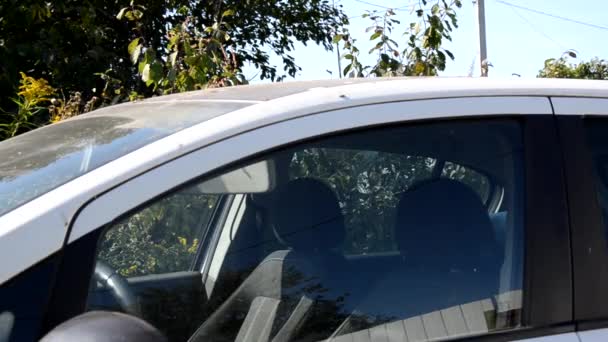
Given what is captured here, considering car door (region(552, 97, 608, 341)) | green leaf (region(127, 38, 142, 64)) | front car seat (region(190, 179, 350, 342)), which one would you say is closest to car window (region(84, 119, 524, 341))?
front car seat (region(190, 179, 350, 342))

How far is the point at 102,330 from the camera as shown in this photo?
1.49 m

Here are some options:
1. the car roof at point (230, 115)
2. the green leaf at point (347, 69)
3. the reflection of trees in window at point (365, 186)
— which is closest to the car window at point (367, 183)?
the reflection of trees in window at point (365, 186)

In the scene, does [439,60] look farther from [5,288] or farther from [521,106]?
[5,288]

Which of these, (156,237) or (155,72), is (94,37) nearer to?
(155,72)

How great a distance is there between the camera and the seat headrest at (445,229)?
2.11 m

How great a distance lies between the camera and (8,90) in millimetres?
7266

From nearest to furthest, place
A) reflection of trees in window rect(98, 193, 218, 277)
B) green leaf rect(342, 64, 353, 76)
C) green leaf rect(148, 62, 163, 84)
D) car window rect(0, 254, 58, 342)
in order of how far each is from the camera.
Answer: car window rect(0, 254, 58, 342), reflection of trees in window rect(98, 193, 218, 277), green leaf rect(148, 62, 163, 84), green leaf rect(342, 64, 353, 76)

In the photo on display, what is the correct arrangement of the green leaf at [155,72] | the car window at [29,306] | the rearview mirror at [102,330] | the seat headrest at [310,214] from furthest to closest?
the green leaf at [155,72] → the seat headrest at [310,214] → the car window at [29,306] → the rearview mirror at [102,330]

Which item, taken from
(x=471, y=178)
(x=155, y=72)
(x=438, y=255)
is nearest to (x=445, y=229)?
(x=438, y=255)

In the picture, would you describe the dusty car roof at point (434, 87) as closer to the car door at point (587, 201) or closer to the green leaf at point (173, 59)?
the car door at point (587, 201)

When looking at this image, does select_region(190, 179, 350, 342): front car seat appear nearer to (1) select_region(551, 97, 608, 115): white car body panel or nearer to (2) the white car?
(2) the white car

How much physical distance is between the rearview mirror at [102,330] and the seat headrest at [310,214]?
54 cm

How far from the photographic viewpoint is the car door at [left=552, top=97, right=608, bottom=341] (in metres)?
2.10

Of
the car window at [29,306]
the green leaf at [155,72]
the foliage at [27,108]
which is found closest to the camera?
the car window at [29,306]
